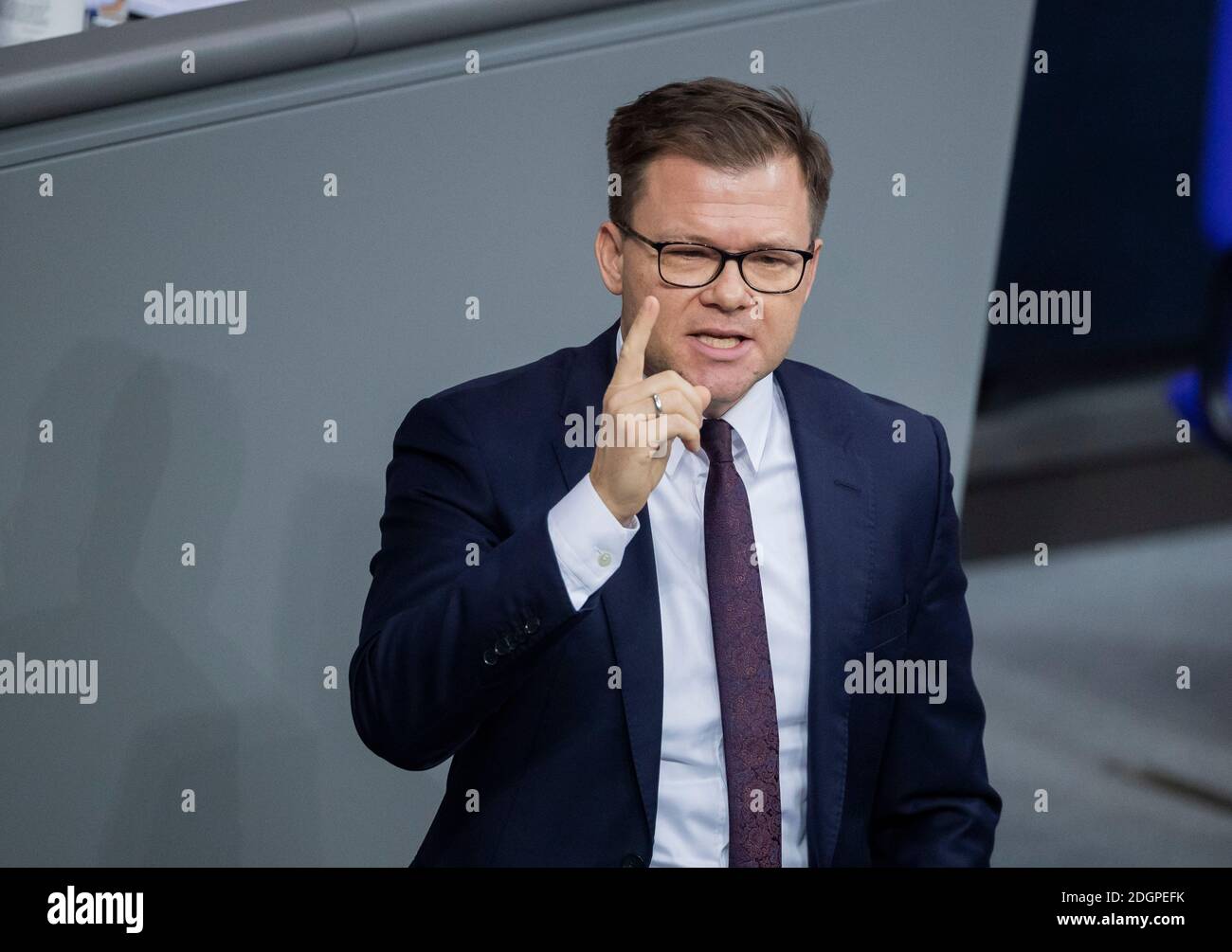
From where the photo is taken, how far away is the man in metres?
1.72

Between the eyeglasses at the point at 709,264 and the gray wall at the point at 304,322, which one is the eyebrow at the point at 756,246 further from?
the gray wall at the point at 304,322

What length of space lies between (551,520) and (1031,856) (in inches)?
43.6

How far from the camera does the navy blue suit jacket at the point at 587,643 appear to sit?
5.56 ft

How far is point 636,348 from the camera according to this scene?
1745 mm

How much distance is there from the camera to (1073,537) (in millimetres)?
2336

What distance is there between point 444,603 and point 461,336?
0.70m

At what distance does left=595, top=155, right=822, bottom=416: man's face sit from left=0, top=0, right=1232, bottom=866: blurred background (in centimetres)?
36

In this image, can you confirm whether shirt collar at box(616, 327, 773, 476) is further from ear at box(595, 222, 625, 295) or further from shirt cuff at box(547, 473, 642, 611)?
shirt cuff at box(547, 473, 642, 611)
